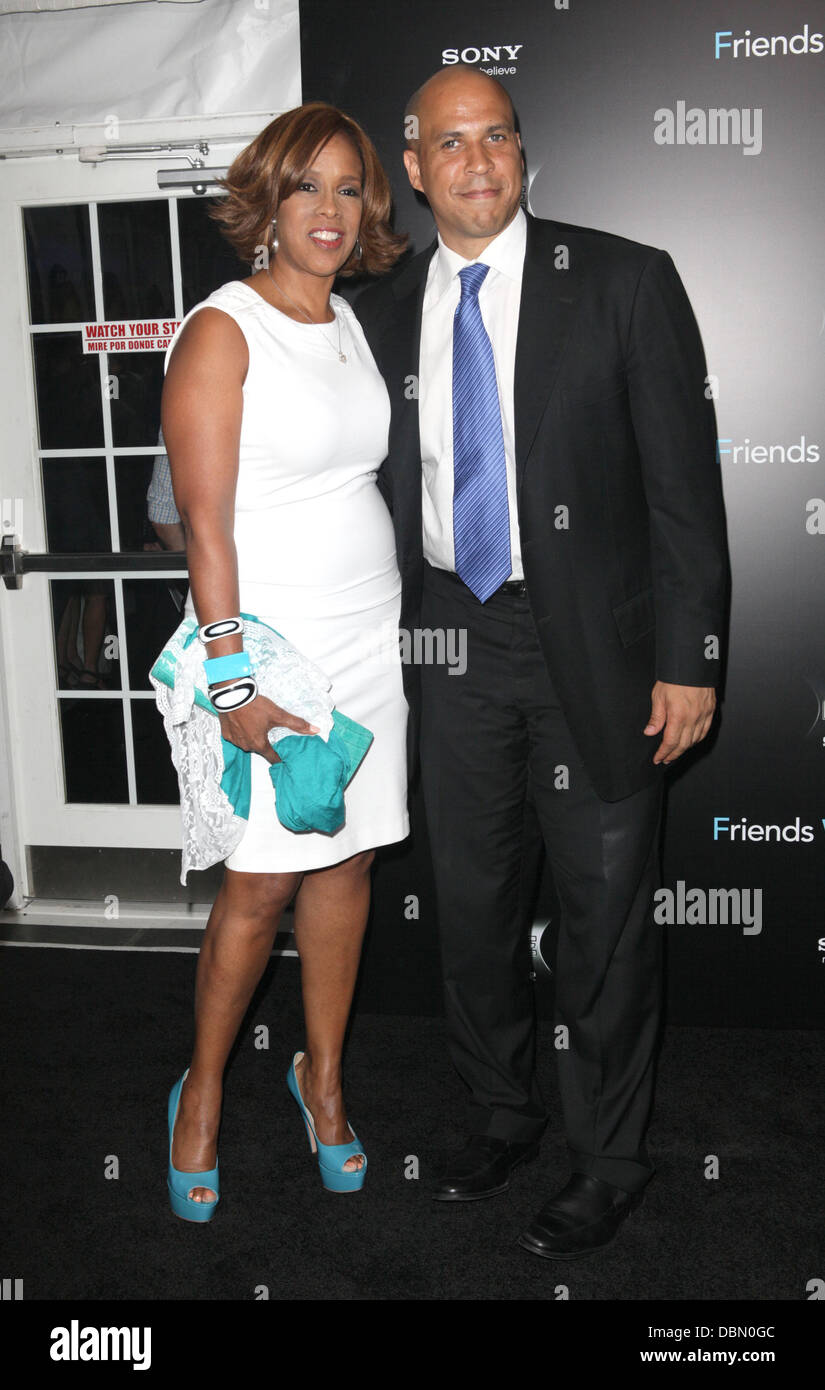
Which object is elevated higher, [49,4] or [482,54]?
[49,4]

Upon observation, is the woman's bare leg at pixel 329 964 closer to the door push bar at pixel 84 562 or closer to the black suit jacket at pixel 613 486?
the black suit jacket at pixel 613 486

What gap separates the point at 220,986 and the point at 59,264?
7.68 feet

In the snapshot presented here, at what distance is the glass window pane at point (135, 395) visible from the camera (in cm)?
336

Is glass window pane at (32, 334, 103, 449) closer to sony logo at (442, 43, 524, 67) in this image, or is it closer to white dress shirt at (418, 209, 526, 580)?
sony logo at (442, 43, 524, 67)

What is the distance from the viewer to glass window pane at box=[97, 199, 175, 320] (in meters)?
3.27

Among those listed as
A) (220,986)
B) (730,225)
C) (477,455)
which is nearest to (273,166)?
(477,455)

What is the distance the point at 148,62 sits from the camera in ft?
10.2

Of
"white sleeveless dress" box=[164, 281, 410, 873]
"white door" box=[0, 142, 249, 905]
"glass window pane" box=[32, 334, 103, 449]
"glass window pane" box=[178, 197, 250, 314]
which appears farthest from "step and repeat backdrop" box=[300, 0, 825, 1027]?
"glass window pane" box=[32, 334, 103, 449]

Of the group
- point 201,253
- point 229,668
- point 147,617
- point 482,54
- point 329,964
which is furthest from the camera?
point 147,617

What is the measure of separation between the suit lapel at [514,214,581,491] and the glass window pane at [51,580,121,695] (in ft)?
6.58

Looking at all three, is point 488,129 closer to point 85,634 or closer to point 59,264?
point 59,264

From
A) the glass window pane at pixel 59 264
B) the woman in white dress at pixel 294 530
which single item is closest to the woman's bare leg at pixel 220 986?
the woman in white dress at pixel 294 530

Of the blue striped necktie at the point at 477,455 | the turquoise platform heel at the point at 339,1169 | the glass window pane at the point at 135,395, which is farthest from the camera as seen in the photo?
the glass window pane at the point at 135,395

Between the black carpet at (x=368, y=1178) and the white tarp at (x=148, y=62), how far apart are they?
2431 mm
